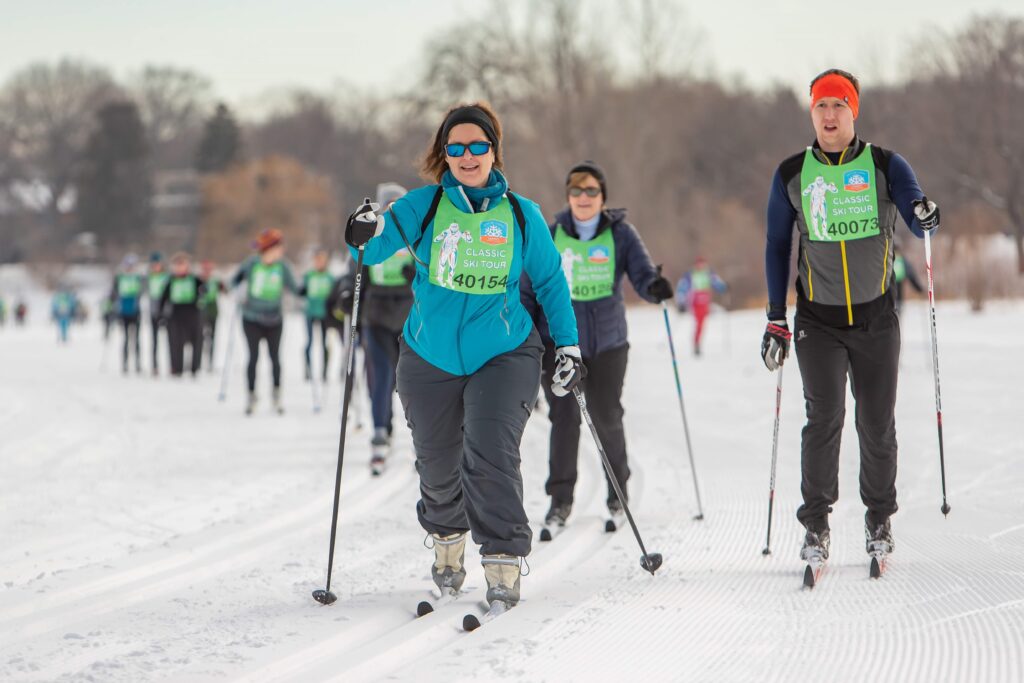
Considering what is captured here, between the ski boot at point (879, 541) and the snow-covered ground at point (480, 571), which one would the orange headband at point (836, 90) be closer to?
the ski boot at point (879, 541)

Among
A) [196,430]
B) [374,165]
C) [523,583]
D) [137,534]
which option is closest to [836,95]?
[523,583]

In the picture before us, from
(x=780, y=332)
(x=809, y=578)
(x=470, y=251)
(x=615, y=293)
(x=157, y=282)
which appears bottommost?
(x=809, y=578)

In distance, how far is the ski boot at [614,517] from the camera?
5617 mm

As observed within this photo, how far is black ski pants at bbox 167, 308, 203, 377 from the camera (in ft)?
52.5

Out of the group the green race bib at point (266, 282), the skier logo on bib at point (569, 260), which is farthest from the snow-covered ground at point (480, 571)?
the green race bib at point (266, 282)

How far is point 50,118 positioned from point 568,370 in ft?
283

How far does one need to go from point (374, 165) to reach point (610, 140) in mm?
28443

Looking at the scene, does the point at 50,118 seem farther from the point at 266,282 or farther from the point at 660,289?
the point at 660,289

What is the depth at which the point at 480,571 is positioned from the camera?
481 cm

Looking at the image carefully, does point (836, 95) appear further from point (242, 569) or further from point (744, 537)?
point (242, 569)

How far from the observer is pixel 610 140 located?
122 ft

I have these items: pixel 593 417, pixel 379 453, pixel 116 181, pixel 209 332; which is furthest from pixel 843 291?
pixel 116 181

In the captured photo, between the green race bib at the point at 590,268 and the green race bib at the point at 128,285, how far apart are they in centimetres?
1329

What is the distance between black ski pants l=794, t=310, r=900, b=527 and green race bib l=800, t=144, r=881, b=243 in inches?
14.0
